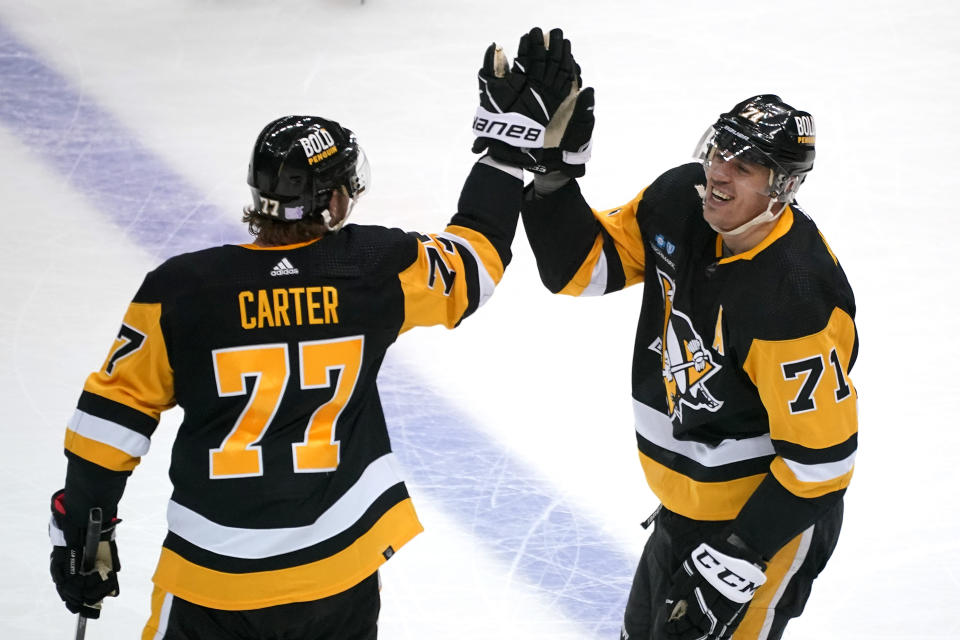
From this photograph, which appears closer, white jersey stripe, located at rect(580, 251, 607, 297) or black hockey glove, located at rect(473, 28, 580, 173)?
black hockey glove, located at rect(473, 28, 580, 173)

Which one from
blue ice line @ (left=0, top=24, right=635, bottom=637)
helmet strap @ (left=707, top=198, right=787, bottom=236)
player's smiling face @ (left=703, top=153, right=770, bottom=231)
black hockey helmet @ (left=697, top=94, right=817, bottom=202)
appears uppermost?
black hockey helmet @ (left=697, top=94, right=817, bottom=202)

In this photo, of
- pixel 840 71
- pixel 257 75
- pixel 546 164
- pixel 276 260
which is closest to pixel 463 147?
pixel 257 75

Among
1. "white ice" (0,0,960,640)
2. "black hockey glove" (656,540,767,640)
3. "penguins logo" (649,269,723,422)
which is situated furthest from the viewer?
"white ice" (0,0,960,640)

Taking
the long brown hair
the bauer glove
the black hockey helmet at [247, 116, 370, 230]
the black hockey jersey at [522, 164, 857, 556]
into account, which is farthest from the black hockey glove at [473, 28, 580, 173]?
the long brown hair

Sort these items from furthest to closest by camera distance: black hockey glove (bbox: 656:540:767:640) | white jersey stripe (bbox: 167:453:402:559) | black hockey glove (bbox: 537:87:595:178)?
black hockey glove (bbox: 537:87:595:178) < black hockey glove (bbox: 656:540:767:640) < white jersey stripe (bbox: 167:453:402:559)

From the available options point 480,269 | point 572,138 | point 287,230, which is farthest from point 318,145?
point 572,138

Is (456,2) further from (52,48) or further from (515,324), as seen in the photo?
(515,324)

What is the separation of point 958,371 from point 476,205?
239 cm

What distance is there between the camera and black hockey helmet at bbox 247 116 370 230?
228 centimetres

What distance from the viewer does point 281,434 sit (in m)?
2.29

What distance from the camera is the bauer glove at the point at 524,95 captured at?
262cm

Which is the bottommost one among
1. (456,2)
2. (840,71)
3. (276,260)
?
(276,260)

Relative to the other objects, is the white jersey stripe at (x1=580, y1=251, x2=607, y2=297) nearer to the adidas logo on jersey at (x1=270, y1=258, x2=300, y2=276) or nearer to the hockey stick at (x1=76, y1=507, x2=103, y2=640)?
the adidas logo on jersey at (x1=270, y1=258, x2=300, y2=276)

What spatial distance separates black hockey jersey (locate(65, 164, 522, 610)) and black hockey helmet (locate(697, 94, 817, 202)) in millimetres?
621
